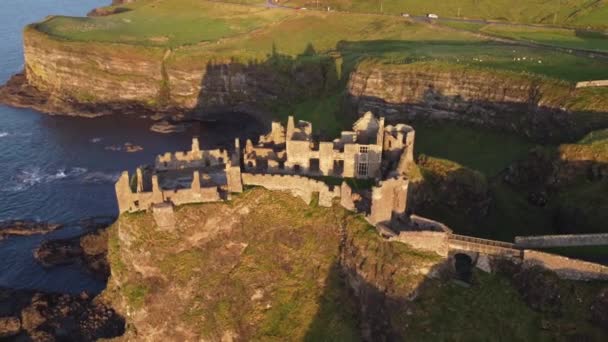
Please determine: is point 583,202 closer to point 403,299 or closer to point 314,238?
point 403,299

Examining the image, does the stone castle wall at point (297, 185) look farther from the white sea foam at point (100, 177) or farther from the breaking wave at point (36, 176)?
the breaking wave at point (36, 176)

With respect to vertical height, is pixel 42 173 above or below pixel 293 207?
below

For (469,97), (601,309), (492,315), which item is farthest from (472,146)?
(601,309)

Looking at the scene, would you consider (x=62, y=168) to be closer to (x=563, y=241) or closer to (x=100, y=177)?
(x=100, y=177)

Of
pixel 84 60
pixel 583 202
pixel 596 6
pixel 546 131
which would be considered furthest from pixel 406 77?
pixel 84 60

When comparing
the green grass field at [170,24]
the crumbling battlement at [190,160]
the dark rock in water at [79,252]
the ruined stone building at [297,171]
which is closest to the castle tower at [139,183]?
the ruined stone building at [297,171]

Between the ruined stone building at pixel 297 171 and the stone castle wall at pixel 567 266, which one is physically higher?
the ruined stone building at pixel 297 171
